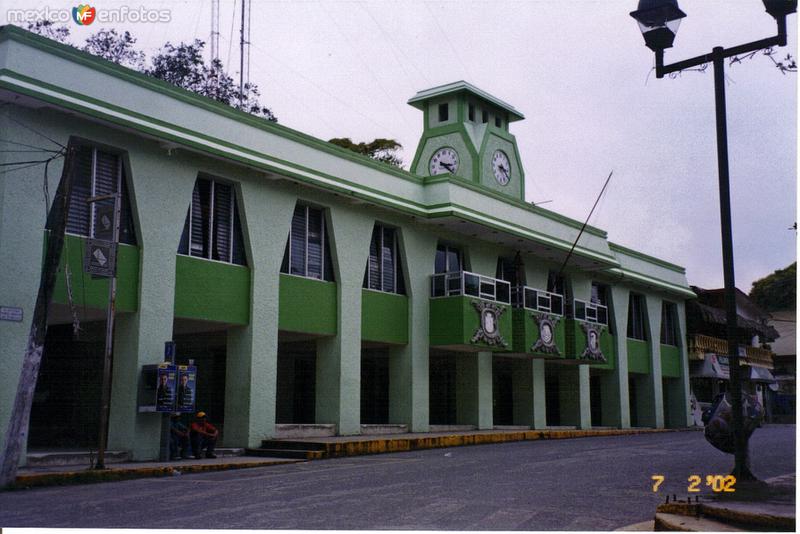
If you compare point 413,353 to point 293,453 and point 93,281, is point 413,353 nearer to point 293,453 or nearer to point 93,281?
point 293,453

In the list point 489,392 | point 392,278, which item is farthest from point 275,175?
point 489,392

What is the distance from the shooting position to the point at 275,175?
18.1 m

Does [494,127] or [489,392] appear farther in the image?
[494,127]

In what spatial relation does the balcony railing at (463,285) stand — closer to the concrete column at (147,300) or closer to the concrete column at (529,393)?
the concrete column at (529,393)

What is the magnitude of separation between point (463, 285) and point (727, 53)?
1298 cm

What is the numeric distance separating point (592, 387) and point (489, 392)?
9.47 meters

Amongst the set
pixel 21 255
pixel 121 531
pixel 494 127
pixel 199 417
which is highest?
pixel 494 127

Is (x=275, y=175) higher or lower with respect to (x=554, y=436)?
higher

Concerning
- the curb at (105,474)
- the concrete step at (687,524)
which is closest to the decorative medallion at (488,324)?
the curb at (105,474)

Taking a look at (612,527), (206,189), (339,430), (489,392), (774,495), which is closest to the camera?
→ (612,527)

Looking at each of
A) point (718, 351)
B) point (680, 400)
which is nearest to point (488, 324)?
point (680, 400)

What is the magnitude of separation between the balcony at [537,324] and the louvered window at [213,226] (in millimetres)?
9421

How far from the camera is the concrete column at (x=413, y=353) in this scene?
21.8 m

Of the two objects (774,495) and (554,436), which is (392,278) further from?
(774,495)
